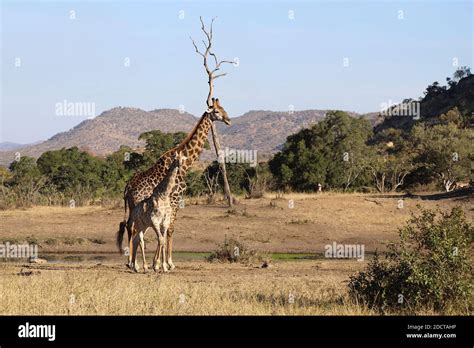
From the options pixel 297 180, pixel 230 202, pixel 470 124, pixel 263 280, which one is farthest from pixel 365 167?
pixel 263 280

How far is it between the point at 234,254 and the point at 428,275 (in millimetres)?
8147

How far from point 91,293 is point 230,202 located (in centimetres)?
1705

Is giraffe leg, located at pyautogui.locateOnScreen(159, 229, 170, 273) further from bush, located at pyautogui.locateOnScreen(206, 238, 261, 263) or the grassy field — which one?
bush, located at pyautogui.locateOnScreen(206, 238, 261, 263)

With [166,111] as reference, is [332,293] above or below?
below

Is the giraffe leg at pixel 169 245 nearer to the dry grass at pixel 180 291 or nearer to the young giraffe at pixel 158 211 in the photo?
the dry grass at pixel 180 291

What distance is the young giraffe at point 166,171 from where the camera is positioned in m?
16.8

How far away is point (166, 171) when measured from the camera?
57.7 feet

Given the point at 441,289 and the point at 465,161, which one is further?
the point at 465,161

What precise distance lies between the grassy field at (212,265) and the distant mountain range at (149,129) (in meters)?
75.4

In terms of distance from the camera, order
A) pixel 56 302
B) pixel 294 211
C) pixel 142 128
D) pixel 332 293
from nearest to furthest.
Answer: pixel 56 302 → pixel 332 293 → pixel 294 211 → pixel 142 128

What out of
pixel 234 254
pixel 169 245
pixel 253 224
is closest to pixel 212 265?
pixel 234 254
